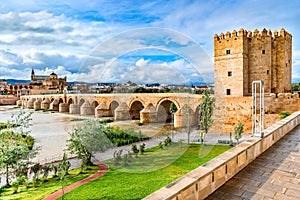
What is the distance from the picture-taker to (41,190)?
6.65 m

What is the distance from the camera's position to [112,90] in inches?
173

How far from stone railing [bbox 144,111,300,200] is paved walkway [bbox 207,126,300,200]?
82 millimetres

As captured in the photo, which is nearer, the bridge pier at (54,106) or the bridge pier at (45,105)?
the bridge pier at (54,106)

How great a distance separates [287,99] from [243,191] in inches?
531

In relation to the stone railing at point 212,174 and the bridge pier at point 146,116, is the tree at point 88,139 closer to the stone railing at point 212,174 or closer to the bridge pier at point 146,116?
the bridge pier at point 146,116

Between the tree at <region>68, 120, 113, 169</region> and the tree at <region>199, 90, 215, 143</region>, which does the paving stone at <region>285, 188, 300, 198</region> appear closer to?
the tree at <region>68, 120, 113, 169</region>

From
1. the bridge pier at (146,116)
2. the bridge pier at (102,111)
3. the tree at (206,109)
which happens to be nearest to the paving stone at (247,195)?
the bridge pier at (146,116)

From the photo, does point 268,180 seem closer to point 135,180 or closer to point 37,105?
point 135,180

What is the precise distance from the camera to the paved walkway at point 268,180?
7.46 feet

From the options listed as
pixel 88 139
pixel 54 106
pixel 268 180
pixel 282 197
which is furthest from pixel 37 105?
pixel 282 197

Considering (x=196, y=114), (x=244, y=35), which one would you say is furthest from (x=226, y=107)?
(x=244, y=35)

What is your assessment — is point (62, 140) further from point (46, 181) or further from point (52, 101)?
point (52, 101)

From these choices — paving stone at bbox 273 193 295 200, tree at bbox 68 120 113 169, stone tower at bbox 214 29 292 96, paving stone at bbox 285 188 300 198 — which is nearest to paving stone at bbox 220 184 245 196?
paving stone at bbox 273 193 295 200

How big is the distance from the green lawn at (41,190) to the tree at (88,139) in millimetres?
709
